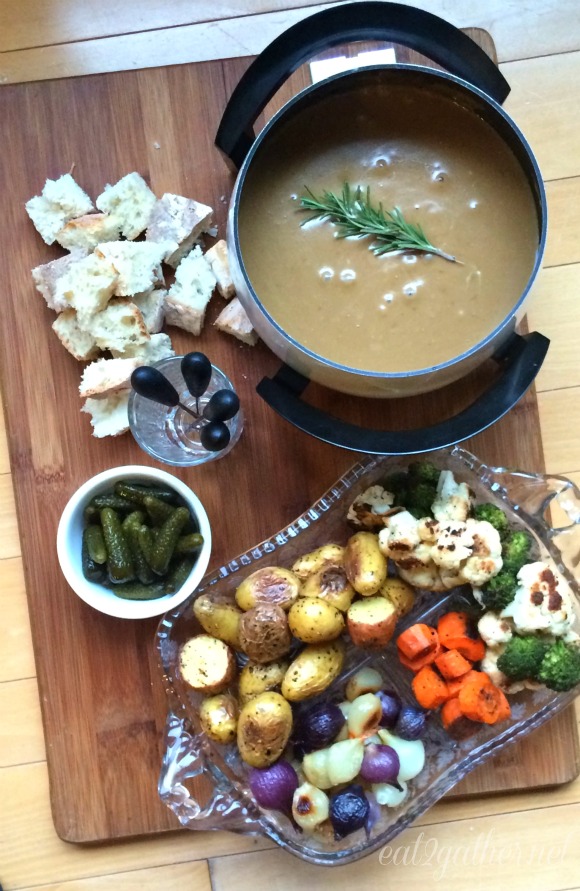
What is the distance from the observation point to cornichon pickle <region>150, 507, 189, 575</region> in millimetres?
1112

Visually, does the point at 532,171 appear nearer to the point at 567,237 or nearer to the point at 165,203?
the point at 567,237

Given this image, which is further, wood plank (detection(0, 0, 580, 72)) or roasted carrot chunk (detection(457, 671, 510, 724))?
wood plank (detection(0, 0, 580, 72))

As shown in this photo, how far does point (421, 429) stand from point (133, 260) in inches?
18.4

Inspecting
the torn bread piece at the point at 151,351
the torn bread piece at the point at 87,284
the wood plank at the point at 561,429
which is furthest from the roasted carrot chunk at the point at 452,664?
the torn bread piece at the point at 87,284

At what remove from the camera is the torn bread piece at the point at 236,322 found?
1147 mm

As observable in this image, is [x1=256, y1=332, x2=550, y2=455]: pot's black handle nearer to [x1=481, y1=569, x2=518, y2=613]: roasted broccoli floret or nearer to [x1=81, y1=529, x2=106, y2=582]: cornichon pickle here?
[x1=481, y1=569, x2=518, y2=613]: roasted broccoli floret

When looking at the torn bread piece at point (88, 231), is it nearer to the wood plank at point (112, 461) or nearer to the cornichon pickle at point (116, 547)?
the wood plank at point (112, 461)

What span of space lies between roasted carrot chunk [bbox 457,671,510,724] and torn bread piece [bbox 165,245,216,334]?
0.62 metres

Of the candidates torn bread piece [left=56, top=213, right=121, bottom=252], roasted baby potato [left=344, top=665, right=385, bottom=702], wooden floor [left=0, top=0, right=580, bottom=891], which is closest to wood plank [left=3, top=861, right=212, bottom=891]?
wooden floor [left=0, top=0, right=580, bottom=891]

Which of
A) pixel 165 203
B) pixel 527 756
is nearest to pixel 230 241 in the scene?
pixel 165 203

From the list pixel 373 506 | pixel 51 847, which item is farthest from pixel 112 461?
pixel 51 847

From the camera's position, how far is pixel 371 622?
1.07 m

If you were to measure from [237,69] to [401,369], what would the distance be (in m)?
0.53

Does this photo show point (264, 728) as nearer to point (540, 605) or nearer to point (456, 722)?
point (456, 722)
